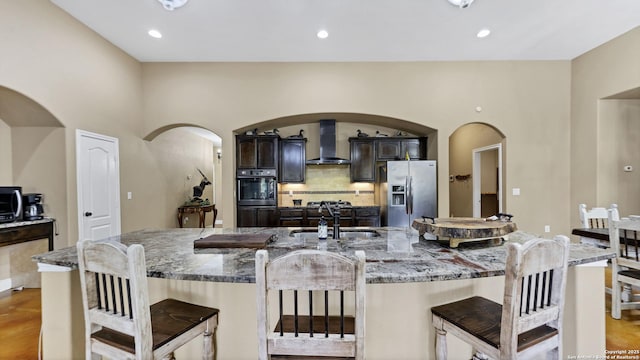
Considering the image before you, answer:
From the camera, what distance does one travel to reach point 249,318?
1.69m

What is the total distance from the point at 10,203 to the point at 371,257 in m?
3.94

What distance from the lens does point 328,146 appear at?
5.55 meters

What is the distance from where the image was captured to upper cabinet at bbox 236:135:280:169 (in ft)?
17.0

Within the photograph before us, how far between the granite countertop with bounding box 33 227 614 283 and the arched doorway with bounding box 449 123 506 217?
175 inches

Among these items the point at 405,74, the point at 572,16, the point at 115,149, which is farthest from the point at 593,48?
the point at 115,149

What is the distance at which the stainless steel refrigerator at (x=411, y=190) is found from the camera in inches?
192

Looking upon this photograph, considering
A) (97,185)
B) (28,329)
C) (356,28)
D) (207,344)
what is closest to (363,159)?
(356,28)

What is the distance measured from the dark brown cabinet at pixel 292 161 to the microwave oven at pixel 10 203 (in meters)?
3.48

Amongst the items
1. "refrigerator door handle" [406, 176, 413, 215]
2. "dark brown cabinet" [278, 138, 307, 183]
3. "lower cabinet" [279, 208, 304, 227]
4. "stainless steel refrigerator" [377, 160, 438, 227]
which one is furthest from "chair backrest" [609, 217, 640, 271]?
"dark brown cabinet" [278, 138, 307, 183]

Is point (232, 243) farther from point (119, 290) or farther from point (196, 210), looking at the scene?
point (196, 210)

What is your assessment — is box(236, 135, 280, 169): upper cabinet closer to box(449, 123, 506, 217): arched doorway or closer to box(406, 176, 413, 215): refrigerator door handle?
box(406, 176, 413, 215): refrigerator door handle

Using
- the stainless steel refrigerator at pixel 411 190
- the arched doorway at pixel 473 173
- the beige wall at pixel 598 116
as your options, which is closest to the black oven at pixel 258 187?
the stainless steel refrigerator at pixel 411 190

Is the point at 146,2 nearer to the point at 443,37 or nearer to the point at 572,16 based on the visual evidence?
the point at 443,37

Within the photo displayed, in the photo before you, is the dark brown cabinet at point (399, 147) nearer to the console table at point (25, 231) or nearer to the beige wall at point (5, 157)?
the console table at point (25, 231)
